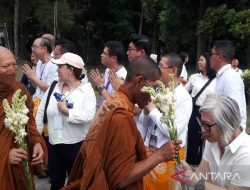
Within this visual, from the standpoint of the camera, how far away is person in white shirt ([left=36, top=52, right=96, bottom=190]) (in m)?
5.07

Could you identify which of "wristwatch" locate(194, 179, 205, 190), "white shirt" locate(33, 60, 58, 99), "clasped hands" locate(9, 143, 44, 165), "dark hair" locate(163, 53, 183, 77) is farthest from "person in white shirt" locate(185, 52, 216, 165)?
"wristwatch" locate(194, 179, 205, 190)

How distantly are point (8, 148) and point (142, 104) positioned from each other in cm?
132

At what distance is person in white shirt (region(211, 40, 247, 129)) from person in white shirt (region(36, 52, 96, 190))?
176 centimetres

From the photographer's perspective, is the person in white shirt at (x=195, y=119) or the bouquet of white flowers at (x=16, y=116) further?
the person in white shirt at (x=195, y=119)

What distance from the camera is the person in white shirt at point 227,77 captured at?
5887mm

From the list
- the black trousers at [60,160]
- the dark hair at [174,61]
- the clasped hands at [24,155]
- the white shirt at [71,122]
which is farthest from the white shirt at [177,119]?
the clasped hands at [24,155]

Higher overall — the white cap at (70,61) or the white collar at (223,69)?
the white cap at (70,61)

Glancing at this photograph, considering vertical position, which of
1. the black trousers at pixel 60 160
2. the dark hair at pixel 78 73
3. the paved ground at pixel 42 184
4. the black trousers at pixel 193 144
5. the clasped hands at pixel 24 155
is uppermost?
the dark hair at pixel 78 73

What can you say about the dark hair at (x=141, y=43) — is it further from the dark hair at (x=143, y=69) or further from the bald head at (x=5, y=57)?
the dark hair at (x=143, y=69)

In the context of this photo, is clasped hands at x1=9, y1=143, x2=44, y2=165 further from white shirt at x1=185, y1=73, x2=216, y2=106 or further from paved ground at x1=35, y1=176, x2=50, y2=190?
white shirt at x1=185, y1=73, x2=216, y2=106

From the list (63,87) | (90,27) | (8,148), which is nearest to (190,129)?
(63,87)

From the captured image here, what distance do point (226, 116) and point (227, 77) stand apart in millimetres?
2964

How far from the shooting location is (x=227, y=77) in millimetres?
5938

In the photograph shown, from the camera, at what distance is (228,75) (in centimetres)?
594
